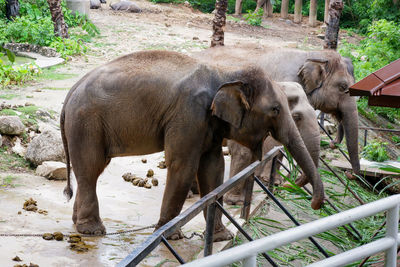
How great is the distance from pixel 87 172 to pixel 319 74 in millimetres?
3688

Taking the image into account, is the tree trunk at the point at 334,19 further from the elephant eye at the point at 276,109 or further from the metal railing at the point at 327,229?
the metal railing at the point at 327,229

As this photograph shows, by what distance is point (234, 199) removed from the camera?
7.33 meters

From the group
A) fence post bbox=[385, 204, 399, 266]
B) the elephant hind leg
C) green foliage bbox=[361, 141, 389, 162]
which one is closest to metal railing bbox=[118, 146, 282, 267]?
fence post bbox=[385, 204, 399, 266]

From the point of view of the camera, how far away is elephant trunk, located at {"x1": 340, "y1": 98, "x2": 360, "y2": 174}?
810 centimetres

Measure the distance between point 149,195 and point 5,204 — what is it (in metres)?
1.74

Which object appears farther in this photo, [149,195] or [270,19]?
[270,19]

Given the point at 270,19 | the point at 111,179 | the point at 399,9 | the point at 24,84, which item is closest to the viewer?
the point at 111,179

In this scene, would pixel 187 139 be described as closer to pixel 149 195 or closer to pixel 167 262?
pixel 167 262

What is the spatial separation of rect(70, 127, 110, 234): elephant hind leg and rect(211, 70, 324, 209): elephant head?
128 centimetres

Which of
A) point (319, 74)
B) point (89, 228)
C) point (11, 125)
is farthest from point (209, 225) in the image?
point (11, 125)

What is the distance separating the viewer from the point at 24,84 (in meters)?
12.2

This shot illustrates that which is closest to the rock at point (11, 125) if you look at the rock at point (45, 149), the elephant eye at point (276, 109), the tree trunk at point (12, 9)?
the rock at point (45, 149)

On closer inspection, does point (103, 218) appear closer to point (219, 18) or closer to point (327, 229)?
point (327, 229)

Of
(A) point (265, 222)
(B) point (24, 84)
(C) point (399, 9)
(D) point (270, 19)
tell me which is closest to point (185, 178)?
(A) point (265, 222)
